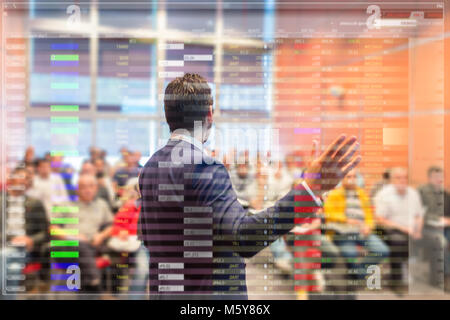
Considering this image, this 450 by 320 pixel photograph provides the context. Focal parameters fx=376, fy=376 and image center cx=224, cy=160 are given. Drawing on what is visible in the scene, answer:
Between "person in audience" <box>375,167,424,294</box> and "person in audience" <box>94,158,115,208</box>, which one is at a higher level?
"person in audience" <box>94,158,115,208</box>

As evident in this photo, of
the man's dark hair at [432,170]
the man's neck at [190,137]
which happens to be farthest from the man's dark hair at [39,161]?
the man's dark hair at [432,170]

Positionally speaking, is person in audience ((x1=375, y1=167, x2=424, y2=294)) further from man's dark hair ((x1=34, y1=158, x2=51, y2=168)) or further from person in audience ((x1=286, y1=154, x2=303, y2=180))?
man's dark hair ((x1=34, y1=158, x2=51, y2=168))

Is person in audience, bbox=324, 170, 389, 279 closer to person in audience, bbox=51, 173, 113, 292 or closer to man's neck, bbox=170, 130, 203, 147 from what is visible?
man's neck, bbox=170, 130, 203, 147

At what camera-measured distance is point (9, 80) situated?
3.04 feet

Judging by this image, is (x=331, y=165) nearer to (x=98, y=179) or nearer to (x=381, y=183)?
(x=381, y=183)

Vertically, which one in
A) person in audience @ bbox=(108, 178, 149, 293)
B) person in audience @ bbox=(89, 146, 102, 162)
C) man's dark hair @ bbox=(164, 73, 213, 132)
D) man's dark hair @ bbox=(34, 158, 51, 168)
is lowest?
person in audience @ bbox=(108, 178, 149, 293)

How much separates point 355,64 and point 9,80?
0.85 metres

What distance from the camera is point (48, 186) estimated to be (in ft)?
2.99

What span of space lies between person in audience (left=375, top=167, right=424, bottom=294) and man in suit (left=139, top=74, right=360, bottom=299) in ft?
0.40

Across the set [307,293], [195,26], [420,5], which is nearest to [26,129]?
[195,26]

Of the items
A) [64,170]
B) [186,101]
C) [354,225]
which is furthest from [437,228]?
[64,170]

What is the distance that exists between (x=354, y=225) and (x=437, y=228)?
21 centimetres

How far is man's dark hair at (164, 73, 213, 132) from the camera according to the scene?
92 centimetres

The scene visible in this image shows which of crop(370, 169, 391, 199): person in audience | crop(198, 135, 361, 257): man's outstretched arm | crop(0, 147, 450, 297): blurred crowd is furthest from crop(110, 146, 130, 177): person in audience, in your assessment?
crop(370, 169, 391, 199): person in audience
